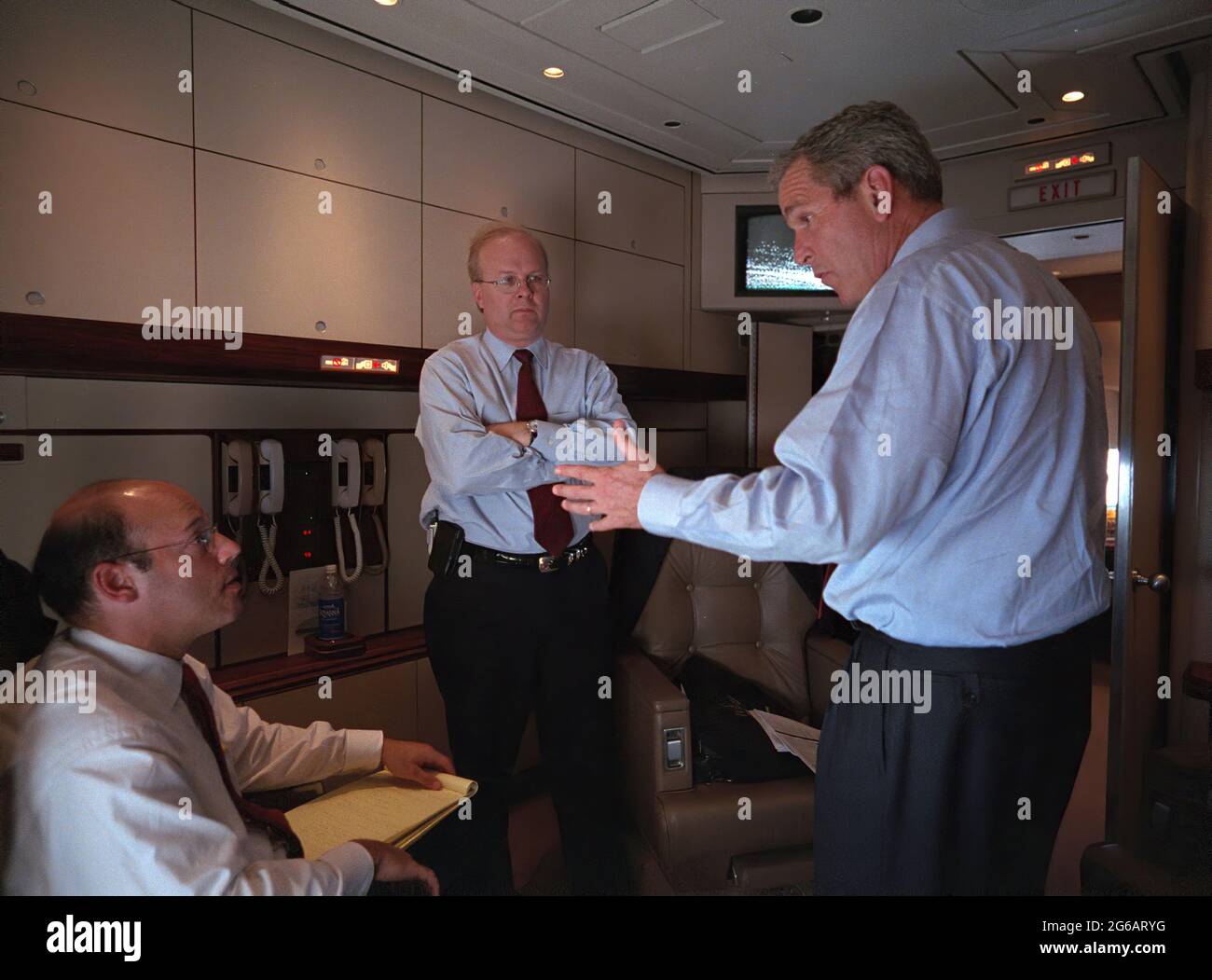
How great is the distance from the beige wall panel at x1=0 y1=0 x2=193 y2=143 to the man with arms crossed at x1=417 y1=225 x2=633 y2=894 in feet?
2.91

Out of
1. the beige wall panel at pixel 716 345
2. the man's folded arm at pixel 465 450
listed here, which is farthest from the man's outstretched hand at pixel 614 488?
the beige wall panel at pixel 716 345

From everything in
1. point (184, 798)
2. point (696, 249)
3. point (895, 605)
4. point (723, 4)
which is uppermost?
point (723, 4)

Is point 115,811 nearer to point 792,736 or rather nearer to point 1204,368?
point 792,736

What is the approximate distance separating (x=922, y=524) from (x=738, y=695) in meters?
1.55

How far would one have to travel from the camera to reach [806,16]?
2.29 m

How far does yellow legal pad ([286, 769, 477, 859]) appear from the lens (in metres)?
1.35

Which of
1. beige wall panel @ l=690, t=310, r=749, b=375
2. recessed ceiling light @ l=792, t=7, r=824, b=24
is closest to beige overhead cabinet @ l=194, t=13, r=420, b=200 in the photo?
recessed ceiling light @ l=792, t=7, r=824, b=24

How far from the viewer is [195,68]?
2.19 meters

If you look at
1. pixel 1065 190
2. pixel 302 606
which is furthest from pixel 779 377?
pixel 302 606

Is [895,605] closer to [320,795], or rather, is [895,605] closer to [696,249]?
[320,795]

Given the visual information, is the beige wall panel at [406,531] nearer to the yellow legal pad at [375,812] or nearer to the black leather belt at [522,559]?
the black leather belt at [522,559]

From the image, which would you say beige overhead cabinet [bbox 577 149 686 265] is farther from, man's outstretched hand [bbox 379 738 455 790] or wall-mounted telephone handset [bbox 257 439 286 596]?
man's outstretched hand [bbox 379 738 455 790]

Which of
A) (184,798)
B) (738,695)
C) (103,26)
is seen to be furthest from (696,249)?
(184,798)
